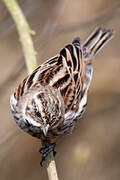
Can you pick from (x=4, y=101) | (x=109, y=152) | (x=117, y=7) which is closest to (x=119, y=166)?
(x=109, y=152)

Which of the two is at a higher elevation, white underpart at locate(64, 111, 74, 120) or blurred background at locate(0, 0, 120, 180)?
blurred background at locate(0, 0, 120, 180)

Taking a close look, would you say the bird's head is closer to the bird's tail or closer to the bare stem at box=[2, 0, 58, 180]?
the bare stem at box=[2, 0, 58, 180]

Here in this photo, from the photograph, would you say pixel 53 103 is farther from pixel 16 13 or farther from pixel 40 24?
pixel 40 24

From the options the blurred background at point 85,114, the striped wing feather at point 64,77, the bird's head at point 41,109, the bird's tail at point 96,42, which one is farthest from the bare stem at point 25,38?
the blurred background at point 85,114

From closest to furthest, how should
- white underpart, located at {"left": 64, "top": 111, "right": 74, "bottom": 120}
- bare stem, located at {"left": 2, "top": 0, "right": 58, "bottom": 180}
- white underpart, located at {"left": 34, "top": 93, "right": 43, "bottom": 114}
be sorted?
white underpart, located at {"left": 34, "top": 93, "right": 43, "bottom": 114}
bare stem, located at {"left": 2, "top": 0, "right": 58, "bottom": 180}
white underpart, located at {"left": 64, "top": 111, "right": 74, "bottom": 120}

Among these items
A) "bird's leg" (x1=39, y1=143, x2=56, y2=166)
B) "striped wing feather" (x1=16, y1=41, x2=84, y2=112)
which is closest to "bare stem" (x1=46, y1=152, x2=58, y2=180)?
"bird's leg" (x1=39, y1=143, x2=56, y2=166)

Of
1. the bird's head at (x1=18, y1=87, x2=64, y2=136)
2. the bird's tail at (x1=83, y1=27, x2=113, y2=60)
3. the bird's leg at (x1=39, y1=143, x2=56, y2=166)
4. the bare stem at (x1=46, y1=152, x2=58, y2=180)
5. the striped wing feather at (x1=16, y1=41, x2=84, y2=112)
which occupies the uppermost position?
the bird's tail at (x1=83, y1=27, x2=113, y2=60)
